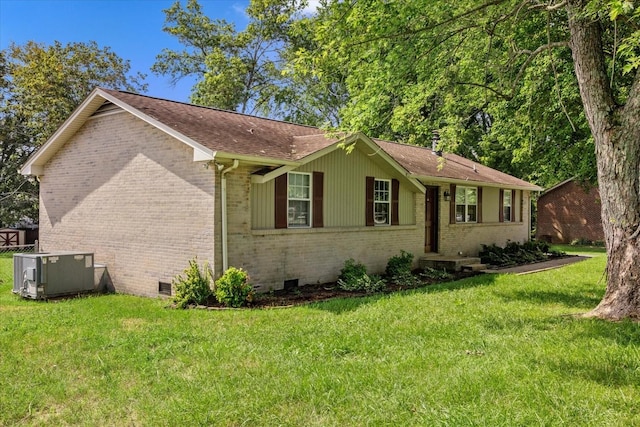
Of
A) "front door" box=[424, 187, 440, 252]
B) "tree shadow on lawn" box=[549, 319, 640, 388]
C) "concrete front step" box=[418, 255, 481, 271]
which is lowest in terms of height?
"tree shadow on lawn" box=[549, 319, 640, 388]

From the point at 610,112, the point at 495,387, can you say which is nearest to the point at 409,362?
the point at 495,387

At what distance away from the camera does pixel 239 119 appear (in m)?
13.4

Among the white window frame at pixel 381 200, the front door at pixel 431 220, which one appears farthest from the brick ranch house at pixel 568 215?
the white window frame at pixel 381 200

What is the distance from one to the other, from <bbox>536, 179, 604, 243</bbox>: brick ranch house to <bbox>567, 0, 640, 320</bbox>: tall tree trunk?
24.3 metres

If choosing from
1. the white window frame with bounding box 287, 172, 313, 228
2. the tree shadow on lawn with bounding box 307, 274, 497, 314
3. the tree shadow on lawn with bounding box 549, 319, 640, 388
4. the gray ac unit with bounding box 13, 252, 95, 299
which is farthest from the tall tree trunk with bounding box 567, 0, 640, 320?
the gray ac unit with bounding box 13, 252, 95, 299

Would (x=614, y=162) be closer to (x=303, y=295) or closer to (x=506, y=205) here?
(x=303, y=295)

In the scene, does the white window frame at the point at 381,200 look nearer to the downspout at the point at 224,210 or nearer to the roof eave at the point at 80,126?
the downspout at the point at 224,210

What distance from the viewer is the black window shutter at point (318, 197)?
11.9 m

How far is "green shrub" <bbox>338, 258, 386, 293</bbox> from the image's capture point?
37.3 feet

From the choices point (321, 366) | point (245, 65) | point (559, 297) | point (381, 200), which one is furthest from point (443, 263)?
point (245, 65)

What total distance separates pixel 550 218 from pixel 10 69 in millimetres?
33451

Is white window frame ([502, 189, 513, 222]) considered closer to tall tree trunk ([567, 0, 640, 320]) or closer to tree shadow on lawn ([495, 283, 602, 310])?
tree shadow on lawn ([495, 283, 602, 310])

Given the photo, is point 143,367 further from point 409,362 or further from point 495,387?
point 495,387

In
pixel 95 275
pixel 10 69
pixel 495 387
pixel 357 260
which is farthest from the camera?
pixel 10 69
